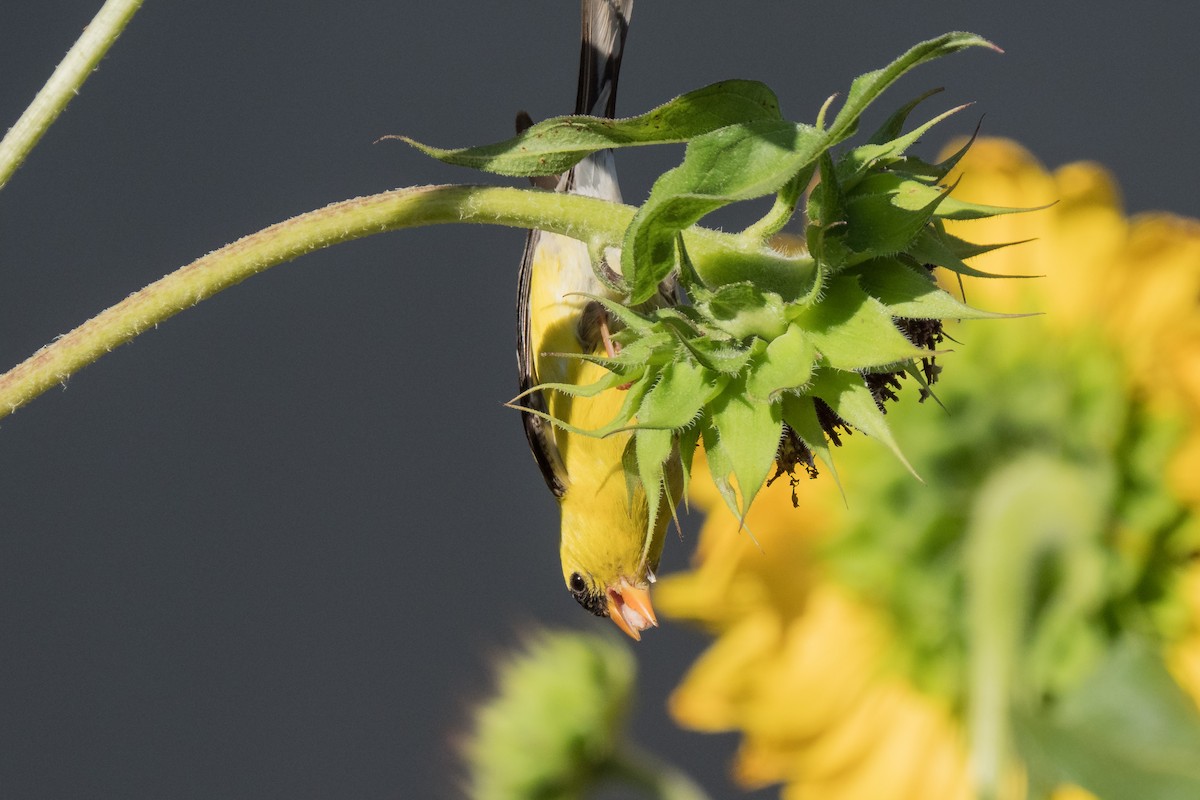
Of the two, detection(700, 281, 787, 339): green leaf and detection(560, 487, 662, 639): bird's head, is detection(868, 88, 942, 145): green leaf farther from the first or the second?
detection(560, 487, 662, 639): bird's head

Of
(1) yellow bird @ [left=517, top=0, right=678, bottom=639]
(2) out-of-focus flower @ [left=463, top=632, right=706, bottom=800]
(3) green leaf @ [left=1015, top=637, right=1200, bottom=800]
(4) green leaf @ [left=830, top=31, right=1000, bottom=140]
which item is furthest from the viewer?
(2) out-of-focus flower @ [left=463, top=632, right=706, bottom=800]

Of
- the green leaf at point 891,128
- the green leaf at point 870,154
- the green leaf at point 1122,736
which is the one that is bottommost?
the green leaf at point 1122,736

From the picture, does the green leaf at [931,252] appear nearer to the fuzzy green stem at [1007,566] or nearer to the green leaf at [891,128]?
the green leaf at [891,128]

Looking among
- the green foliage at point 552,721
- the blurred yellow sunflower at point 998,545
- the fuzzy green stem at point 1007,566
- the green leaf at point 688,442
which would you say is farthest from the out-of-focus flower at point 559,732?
the green leaf at point 688,442

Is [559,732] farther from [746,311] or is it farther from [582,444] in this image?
[746,311]

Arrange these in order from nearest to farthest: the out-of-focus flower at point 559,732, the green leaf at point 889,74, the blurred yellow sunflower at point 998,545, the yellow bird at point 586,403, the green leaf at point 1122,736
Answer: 1. the green leaf at point 889,74
2. the green leaf at point 1122,736
3. the blurred yellow sunflower at point 998,545
4. the yellow bird at point 586,403
5. the out-of-focus flower at point 559,732

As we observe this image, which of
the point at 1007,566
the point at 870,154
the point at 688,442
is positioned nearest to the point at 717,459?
the point at 688,442

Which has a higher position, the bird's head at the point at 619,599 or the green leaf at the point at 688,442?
the bird's head at the point at 619,599

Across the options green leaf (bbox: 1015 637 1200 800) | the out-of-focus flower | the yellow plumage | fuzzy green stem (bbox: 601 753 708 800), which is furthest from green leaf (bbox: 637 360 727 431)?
the out-of-focus flower
